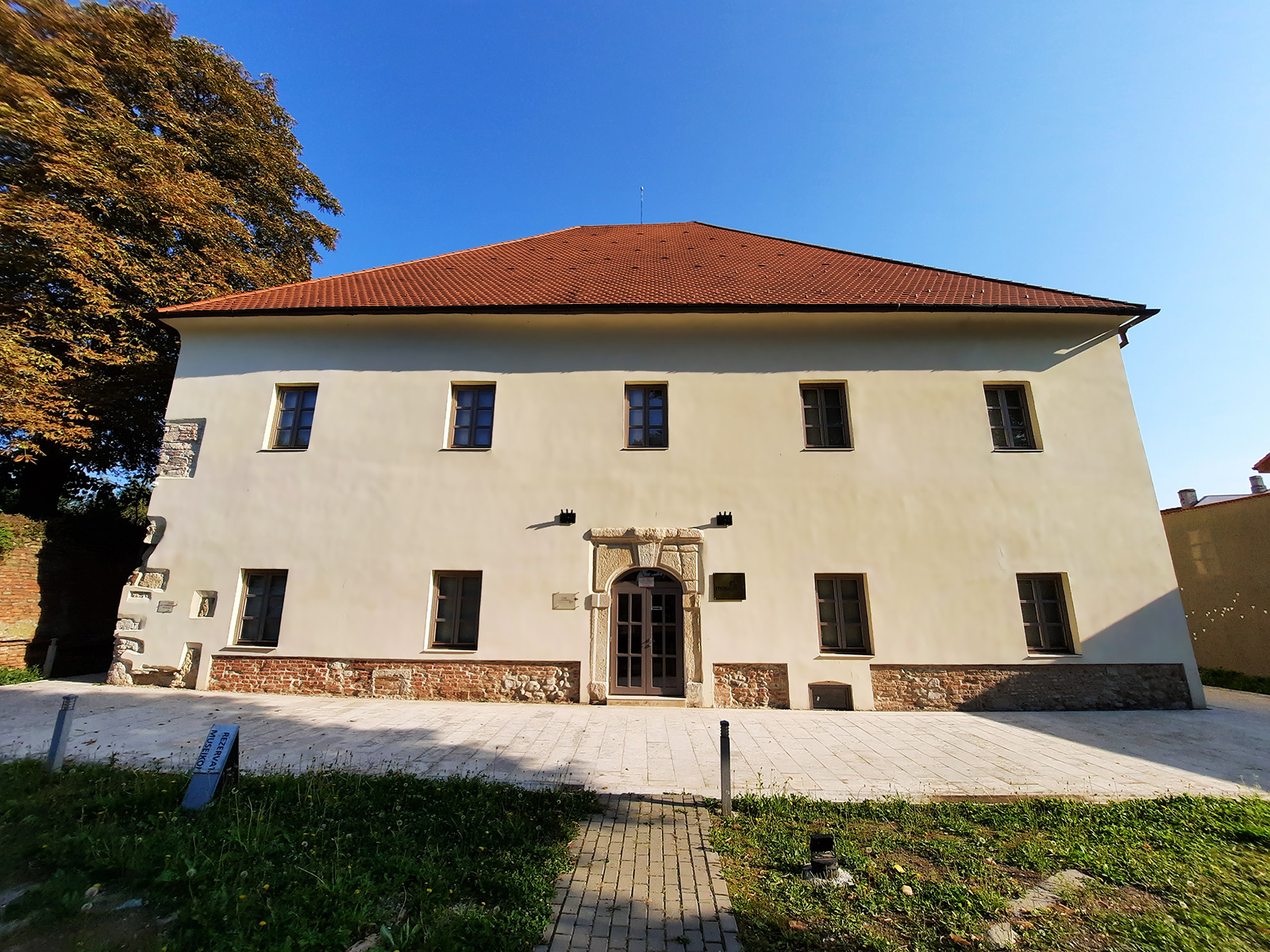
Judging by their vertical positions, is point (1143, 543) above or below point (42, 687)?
above

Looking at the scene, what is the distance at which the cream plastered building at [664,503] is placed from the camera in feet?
29.1

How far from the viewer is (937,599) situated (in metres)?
8.98

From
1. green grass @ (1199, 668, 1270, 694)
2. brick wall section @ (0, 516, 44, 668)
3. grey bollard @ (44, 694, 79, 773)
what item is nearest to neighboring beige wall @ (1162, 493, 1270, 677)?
green grass @ (1199, 668, 1270, 694)

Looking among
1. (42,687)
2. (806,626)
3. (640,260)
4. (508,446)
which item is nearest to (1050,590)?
(806,626)

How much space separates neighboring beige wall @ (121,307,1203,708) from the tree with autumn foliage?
2300 millimetres

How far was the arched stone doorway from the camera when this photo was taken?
8.83 meters

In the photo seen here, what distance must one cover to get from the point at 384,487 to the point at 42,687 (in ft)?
21.5

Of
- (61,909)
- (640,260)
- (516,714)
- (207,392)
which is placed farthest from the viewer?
(640,260)

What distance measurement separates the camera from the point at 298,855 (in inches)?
134

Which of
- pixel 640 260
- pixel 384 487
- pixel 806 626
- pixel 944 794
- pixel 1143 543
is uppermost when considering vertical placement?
pixel 640 260

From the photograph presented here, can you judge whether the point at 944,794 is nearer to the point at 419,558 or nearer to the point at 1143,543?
the point at 1143,543

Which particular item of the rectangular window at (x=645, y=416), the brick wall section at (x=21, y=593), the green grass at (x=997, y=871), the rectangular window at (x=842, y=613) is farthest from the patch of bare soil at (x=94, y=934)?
the brick wall section at (x=21, y=593)

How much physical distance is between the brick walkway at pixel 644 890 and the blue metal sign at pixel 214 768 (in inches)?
118

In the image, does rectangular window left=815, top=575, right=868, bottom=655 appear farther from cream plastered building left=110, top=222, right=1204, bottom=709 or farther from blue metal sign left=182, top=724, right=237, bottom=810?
blue metal sign left=182, top=724, right=237, bottom=810
